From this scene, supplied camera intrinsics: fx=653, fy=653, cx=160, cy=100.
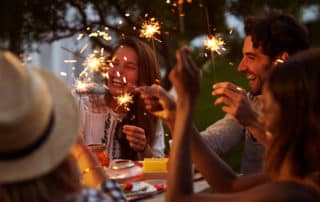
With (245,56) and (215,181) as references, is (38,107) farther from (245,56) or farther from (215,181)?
(245,56)

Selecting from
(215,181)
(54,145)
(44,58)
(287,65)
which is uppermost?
(44,58)

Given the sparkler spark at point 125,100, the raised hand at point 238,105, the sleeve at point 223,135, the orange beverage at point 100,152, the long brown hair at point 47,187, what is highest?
the sparkler spark at point 125,100

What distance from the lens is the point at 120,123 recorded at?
3.59m

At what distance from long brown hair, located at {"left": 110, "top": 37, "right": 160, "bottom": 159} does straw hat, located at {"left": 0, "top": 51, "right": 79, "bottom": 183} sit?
1875 mm

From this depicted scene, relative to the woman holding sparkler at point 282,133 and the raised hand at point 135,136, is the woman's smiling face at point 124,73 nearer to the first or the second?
the raised hand at point 135,136

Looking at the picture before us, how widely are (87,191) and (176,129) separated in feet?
1.40

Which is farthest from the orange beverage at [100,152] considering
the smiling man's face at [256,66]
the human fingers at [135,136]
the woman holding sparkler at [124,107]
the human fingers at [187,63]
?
the human fingers at [187,63]

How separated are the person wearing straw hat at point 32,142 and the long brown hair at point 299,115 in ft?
1.94

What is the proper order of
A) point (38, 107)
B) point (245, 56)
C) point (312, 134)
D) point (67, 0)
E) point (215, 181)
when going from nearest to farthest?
1. point (38, 107)
2. point (312, 134)
3. point (215, 181)
4. point (245, 56)
5. point (67, 0)

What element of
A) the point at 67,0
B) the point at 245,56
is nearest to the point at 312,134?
the point at 245,56

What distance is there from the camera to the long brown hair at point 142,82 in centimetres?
354

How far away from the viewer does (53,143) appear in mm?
1592

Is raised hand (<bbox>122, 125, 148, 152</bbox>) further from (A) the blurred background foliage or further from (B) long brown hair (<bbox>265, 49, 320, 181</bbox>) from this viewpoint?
(A) the blurred background foliage

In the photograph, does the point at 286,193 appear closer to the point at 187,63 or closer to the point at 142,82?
the point at 187,63
